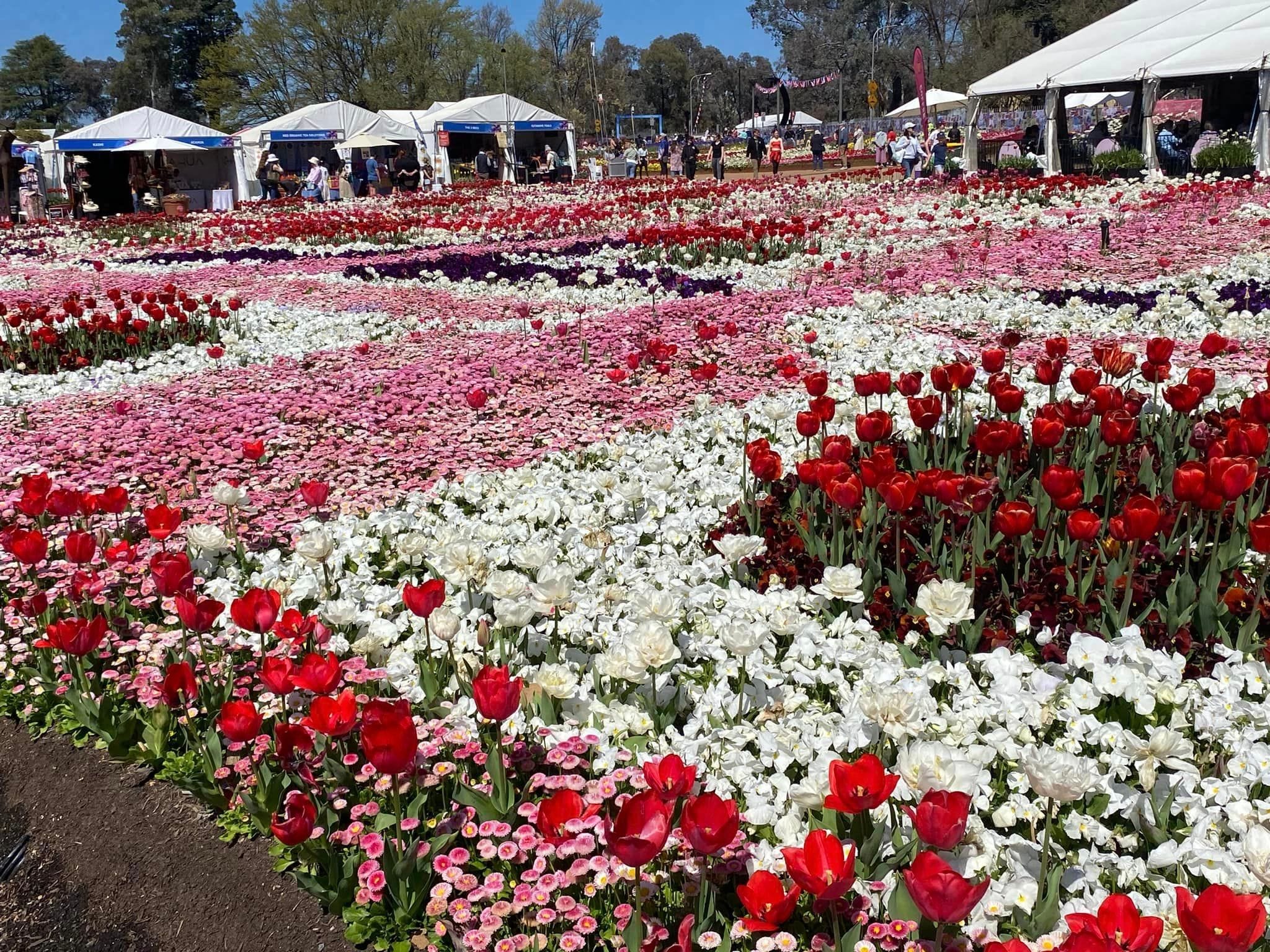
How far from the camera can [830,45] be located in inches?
4176

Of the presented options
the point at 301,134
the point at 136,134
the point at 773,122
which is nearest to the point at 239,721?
the point at 136,134

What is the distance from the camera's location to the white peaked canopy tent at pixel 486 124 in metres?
40.1

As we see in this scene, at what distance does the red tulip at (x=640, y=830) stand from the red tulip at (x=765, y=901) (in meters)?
0.21

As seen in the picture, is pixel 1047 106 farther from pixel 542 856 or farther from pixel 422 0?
pixel 422 0

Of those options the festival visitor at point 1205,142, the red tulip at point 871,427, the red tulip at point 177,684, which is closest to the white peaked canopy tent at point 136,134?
the festival visitor at point 1205,142

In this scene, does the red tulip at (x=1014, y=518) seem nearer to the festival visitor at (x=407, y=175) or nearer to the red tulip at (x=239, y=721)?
the red tulip at (x=239, y=721)

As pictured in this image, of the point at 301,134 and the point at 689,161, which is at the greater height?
the point at 301,134

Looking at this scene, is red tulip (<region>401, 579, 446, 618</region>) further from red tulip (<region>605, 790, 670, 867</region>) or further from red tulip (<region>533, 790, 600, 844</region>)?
red tulip (<region>605, 790, 670, 867</region>)

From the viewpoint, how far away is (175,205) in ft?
98.6

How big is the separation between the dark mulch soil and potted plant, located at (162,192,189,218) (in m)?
28.5

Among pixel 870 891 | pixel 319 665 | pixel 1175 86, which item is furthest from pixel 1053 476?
pixel 1175 86

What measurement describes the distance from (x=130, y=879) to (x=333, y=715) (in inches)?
41.2

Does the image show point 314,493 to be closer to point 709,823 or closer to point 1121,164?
point 709,823

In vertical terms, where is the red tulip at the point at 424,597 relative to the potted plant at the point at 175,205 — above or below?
below
